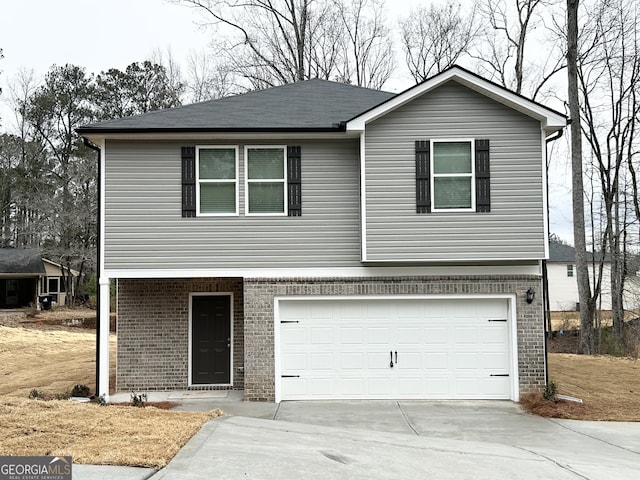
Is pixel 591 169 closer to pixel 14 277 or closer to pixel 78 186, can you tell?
pixel 78 186

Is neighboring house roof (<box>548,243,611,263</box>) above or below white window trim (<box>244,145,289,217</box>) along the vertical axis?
below

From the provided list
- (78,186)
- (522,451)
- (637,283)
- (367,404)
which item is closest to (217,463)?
(522,451)

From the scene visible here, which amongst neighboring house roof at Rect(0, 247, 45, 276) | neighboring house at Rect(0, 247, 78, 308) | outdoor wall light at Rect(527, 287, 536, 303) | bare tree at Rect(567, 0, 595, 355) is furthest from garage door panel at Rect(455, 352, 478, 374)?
neighboring house roof at Rect(0, 247, 45, 276)

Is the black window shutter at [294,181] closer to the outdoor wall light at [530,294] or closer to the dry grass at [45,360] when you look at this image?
the outdoor wall light at [530,294]

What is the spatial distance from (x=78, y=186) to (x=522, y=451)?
104 ft

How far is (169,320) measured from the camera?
1350 centimetres

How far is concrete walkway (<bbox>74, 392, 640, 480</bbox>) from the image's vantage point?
273 inches

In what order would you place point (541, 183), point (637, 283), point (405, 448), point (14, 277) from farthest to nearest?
point (14, 277), point (637, 283), point (541, 183), point (405, 448)

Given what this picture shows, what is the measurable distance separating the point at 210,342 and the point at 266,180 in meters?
3.87

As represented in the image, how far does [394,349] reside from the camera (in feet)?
41.7

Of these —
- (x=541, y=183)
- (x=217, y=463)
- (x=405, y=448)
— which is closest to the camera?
(x=217, y=463)

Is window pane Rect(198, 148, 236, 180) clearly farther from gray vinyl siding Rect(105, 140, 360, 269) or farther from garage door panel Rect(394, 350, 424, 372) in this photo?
garage door panel Rect(394, 350, 424, 372)

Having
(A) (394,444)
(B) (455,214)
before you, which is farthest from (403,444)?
(B) (455,214)

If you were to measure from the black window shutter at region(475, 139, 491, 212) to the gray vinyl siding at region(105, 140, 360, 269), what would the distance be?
94.7 inches
